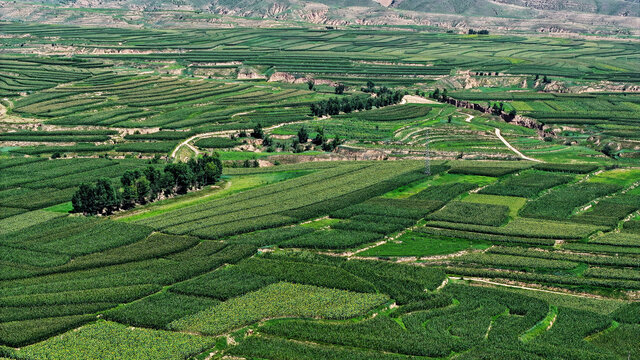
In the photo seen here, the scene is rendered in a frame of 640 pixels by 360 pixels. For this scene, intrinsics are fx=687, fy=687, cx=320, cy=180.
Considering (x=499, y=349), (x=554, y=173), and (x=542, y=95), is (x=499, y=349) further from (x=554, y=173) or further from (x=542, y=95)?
(x=542, y=95)

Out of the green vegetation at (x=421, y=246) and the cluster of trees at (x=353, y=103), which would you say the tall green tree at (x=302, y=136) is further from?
the green vegetation at (x=421, y=246)

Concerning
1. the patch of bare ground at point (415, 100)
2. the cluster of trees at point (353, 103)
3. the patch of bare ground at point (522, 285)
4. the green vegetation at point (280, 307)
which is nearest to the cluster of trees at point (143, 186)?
the green vegetation at point (280, 307)

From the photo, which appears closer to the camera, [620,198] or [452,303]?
[452,303]

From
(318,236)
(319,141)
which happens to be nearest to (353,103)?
(319,141)

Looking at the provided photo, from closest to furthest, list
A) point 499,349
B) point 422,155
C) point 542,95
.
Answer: point 499,349 < point 422,155 < point 542,95

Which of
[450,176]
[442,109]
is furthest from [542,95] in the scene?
[450,176]

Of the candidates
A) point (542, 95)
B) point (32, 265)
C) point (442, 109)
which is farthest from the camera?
point (542, 95)

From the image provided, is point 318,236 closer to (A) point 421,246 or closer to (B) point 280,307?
(A) point 421,246
